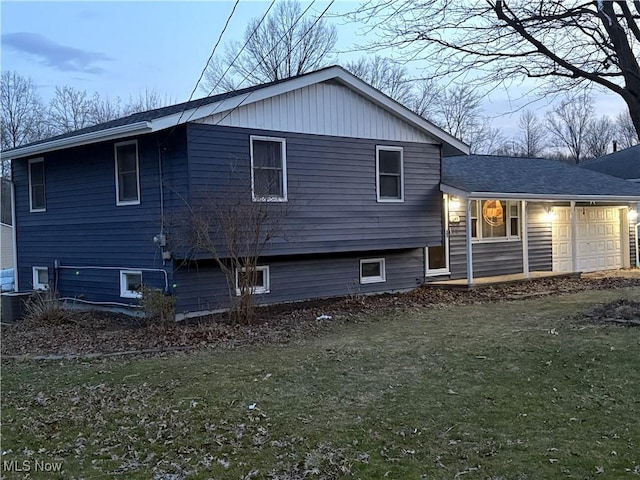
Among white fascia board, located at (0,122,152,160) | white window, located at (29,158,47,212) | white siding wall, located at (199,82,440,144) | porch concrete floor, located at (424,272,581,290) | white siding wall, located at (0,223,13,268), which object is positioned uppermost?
white siding wall, located at (199,82,440,144)

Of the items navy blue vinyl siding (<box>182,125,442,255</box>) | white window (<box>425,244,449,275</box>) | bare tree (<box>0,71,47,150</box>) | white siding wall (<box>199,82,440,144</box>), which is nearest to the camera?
navy blue vinyl siding (<box>182,125,442,255</box>)

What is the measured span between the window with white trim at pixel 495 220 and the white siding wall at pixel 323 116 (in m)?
3.31

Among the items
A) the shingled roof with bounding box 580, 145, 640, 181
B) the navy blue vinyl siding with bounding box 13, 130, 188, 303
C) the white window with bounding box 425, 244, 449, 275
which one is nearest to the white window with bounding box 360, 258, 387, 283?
the white window with bounding box 425, 244, 449, 275

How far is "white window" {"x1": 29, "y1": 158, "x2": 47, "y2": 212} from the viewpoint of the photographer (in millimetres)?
14213

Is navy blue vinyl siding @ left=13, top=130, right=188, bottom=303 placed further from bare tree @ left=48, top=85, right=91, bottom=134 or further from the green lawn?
bare tree @ left=48, top=85, right=91, bottom=134

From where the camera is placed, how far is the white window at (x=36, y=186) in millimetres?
14213

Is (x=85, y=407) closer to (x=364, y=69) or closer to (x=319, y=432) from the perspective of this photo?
(x=319, y=432)

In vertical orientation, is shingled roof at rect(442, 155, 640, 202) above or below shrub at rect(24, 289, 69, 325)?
above

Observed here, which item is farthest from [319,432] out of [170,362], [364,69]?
[364,69]

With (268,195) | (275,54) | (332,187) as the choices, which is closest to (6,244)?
(275,54)

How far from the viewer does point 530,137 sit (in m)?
58.3

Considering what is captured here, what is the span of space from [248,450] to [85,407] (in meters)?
2.02

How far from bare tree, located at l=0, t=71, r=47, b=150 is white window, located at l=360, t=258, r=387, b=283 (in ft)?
107

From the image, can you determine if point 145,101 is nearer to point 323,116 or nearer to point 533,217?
point 533,217
